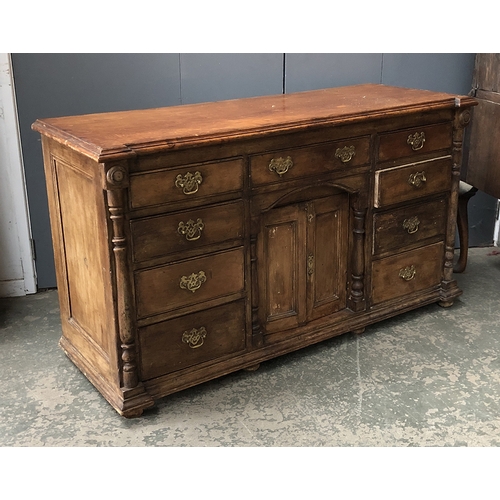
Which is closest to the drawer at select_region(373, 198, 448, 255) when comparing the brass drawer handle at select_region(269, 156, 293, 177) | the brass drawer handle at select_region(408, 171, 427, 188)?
the brass drawer handle at select_region(408, 171, 427, 188)

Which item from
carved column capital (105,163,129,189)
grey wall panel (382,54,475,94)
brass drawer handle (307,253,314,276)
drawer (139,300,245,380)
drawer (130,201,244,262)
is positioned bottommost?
drawer (139,300,245,380)

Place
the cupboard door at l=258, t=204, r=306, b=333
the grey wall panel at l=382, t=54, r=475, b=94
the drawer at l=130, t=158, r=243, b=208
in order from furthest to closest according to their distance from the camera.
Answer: the grey wall panel at l=382, t=54, r=475, b=94 → the cupboard door at l=258, t=204, r=306, b=333 → the drawer at l=130, t=158, r=243, b=208

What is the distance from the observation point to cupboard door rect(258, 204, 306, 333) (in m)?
2.69

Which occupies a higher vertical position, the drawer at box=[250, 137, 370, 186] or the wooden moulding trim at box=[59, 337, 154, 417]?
the drawer at box=[250, 137, 370, 186]

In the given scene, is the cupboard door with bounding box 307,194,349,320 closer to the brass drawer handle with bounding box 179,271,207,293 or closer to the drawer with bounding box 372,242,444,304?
the drawer with bounding box 372,242,444,304

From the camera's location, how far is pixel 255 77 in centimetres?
340

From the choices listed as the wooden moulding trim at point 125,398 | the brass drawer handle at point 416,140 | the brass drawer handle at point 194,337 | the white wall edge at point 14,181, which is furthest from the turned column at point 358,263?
the white wall edge at point 14,181

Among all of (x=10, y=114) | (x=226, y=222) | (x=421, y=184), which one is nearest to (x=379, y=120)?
(x=421, y=184)

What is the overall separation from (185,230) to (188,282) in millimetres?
195

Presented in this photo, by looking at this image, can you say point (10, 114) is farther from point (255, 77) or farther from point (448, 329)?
point (448, 329)

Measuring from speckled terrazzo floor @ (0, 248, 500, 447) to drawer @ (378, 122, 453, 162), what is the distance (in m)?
0.79

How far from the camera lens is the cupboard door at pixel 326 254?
2814 mm

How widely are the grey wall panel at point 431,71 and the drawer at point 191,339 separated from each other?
164 cm

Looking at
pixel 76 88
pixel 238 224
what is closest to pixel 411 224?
pixel 238 224
